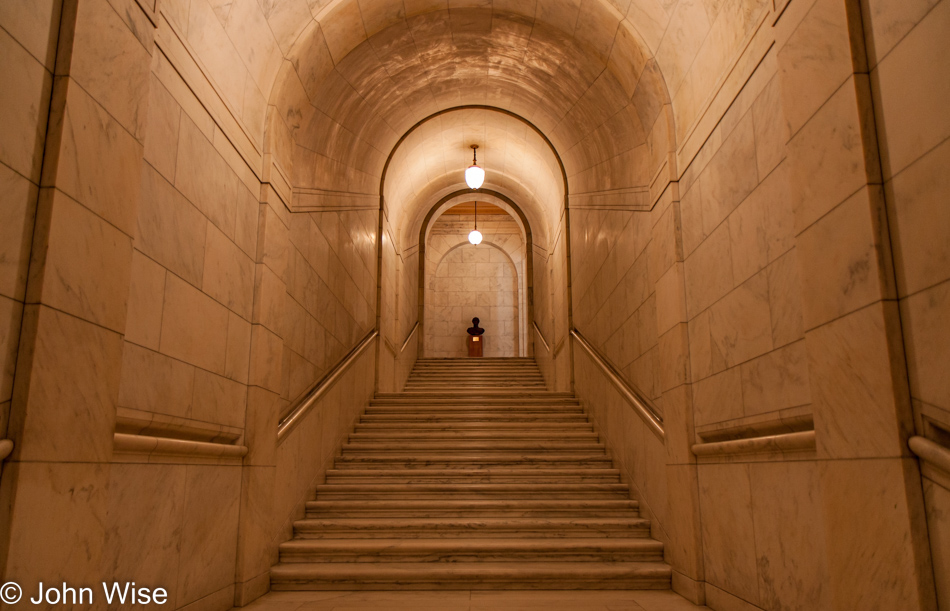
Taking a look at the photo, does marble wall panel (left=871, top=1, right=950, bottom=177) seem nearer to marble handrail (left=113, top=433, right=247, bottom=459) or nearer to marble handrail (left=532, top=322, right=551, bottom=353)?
marble handrail (left=113, top=433, right=247, bottom=459)

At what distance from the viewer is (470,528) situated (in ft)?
17.2

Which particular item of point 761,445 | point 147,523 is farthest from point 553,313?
point 147,523

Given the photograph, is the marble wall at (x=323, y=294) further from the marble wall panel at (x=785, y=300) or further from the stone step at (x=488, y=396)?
the marble wall panel at (x=785, y=300)

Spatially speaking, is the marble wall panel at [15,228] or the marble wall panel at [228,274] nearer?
the marble wall panel at [15,228]

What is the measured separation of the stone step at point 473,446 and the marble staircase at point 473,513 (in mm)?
11

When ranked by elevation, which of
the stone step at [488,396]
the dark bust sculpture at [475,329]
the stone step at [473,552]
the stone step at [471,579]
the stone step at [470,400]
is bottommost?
the stone step at [471,579]

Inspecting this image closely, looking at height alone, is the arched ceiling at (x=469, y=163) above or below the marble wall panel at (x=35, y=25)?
above

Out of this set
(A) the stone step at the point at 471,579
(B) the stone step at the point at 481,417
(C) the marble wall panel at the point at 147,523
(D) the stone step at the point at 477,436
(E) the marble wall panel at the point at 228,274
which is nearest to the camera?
(C) the marble wall panel at the point at 147,523

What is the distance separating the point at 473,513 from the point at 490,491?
0.35m

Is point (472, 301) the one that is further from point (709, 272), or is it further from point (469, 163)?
point (709, 272)

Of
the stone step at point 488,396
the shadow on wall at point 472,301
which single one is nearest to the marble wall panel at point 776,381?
the stone step at point 488,396

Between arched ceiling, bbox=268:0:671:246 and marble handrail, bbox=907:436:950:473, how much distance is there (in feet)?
10.2

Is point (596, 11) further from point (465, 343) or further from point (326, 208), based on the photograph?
point (465, 343)

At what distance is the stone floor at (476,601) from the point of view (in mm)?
4027
